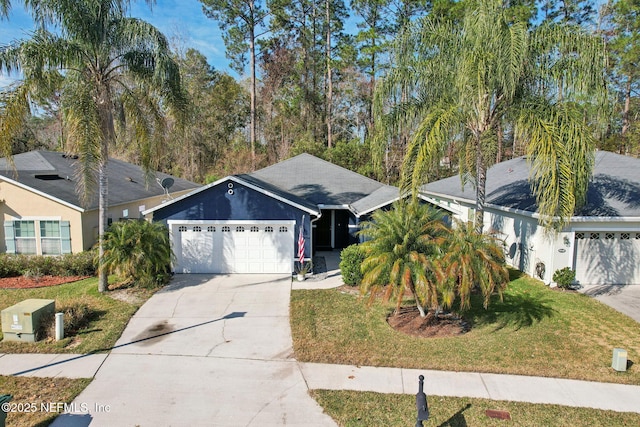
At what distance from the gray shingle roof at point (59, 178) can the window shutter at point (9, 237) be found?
181 cm

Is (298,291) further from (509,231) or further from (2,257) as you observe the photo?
(2,257)

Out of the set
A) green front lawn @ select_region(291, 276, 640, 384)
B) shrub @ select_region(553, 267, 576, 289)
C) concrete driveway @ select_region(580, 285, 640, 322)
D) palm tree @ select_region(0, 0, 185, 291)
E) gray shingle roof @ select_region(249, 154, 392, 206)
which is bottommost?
green front lawn @ select_region(291, 276, 640, 384)

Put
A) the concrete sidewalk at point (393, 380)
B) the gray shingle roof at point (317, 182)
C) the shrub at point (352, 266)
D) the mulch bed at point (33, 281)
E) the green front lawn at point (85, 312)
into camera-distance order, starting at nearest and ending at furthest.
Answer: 1. the concrete sidewalk at point (393, 380)
2. the green front lawn at point (85, 312)
3. the shrub at point (352, 266)
4. the mulch bed at point (33, 281)
5. the gray shingle roof at point (317, 182)

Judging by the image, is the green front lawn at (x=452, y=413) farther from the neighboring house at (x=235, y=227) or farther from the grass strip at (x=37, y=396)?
the neighboring house at (x=235, y=227)

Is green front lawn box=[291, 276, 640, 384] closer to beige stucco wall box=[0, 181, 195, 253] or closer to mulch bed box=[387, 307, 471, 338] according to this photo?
mulch bed box=[387, 307, 471, 338]

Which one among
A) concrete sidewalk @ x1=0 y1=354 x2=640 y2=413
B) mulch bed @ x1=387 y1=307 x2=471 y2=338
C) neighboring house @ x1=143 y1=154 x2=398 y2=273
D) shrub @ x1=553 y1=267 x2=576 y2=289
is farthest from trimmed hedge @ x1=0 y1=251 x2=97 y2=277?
shrub @ x1=553 y1=267 x2=576 y2=289

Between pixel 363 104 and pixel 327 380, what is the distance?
31090 mm

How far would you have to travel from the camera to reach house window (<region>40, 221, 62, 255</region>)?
1561cm

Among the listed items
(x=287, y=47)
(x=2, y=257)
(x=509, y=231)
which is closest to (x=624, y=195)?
(x=509, y=231)

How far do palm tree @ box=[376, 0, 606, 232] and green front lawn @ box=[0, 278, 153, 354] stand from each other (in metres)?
8.42

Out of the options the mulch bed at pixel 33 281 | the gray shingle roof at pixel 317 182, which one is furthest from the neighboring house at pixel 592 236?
the mulch bed at pixel 33 281

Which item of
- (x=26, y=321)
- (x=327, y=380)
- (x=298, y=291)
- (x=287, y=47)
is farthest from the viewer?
(x=287, y=47)

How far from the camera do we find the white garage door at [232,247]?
1474 cm

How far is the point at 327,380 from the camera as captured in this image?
24.8 feet
